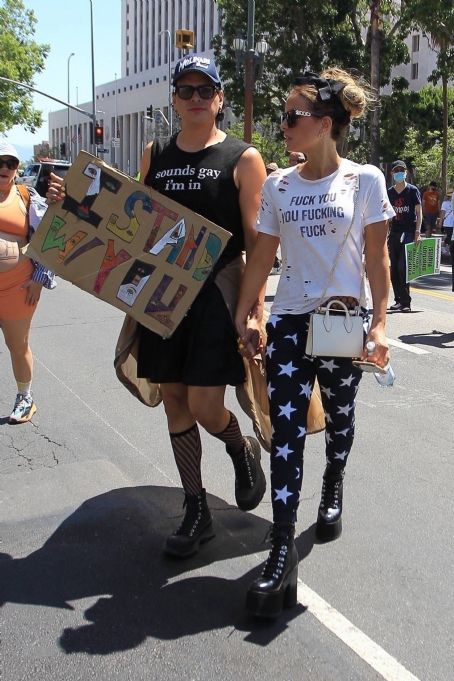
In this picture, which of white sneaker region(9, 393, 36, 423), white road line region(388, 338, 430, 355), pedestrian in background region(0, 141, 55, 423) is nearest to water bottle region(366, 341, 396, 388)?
pedestrian in background region(0, 141, 55, 423)

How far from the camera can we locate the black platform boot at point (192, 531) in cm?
316

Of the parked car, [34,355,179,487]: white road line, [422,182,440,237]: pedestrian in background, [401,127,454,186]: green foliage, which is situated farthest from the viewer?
[401,127,454,186]: green foliage

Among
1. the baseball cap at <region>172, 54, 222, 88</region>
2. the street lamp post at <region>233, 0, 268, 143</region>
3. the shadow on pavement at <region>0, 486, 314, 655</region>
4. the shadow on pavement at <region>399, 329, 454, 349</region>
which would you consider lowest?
the shadow on pavement at <region>0, 486, 314, 655</region>

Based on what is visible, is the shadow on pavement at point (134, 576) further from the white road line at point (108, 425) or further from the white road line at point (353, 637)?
the white road line at point (108, 425)

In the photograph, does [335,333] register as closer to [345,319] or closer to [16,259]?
[345,319]

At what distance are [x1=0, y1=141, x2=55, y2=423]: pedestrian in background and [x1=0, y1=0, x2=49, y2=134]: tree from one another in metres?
37.9

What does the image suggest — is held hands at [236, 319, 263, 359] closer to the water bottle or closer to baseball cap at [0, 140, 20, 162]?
the water bottle

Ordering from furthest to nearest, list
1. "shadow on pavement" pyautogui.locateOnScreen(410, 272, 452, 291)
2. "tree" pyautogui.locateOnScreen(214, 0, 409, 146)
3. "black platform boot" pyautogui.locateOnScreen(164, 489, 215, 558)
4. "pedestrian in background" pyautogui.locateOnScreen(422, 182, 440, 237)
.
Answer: "tree" pyautogui.locateOnScreen(214, 0, 409, 146) < "pedestrian in background" pyautogui.locateOnScreen(422, 182, 440, 237) < "shadow on pavement" pyautogui.locateOnScreen(410, 272, 452, 291) < "black platform boot" pyautogui.locateOnScreen(164, 489, 215, 558)

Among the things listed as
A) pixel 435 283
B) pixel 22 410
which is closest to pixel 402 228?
pixel 435 283

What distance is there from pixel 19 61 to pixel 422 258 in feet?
116

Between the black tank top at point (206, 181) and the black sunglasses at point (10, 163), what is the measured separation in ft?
5.82

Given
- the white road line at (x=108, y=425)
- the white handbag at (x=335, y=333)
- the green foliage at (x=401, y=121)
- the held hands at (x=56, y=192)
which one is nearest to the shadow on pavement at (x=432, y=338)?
the white road line at (x=108, y=425)

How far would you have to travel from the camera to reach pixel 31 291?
4762 mm

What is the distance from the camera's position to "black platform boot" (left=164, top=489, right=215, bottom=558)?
3160 mm
